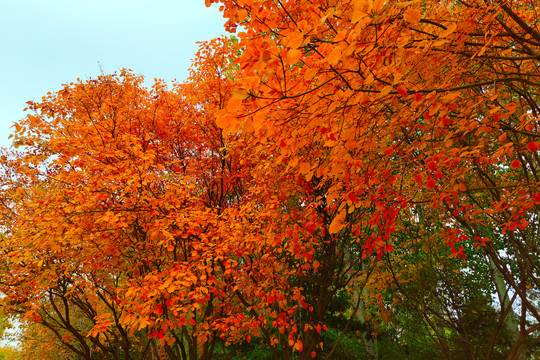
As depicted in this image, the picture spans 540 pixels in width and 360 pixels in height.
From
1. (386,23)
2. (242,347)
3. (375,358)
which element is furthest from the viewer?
(242,347)

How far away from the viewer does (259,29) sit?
7.43 ft

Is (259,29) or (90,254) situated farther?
(90,254)

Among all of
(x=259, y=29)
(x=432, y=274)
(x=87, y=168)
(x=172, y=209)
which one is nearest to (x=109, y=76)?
(x=87, y=168)

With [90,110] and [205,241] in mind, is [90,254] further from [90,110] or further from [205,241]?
[90,110]

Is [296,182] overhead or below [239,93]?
overhead

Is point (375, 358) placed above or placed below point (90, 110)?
below

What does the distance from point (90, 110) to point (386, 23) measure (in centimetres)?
764

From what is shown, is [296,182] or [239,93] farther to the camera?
[296,182]

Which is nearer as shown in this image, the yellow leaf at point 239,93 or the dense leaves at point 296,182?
the yellow leaf at point 239,93

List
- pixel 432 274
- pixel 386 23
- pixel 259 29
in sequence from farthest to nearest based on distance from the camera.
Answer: pixel 432 274, pixel 259 29, pixel 386 23

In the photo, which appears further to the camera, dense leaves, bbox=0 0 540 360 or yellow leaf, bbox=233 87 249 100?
dense leaves, bbox=0 0 540 360

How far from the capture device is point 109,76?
278 inches

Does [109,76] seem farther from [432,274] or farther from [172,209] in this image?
[432,274]

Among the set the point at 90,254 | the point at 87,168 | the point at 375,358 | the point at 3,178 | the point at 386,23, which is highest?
the point at 3,178
